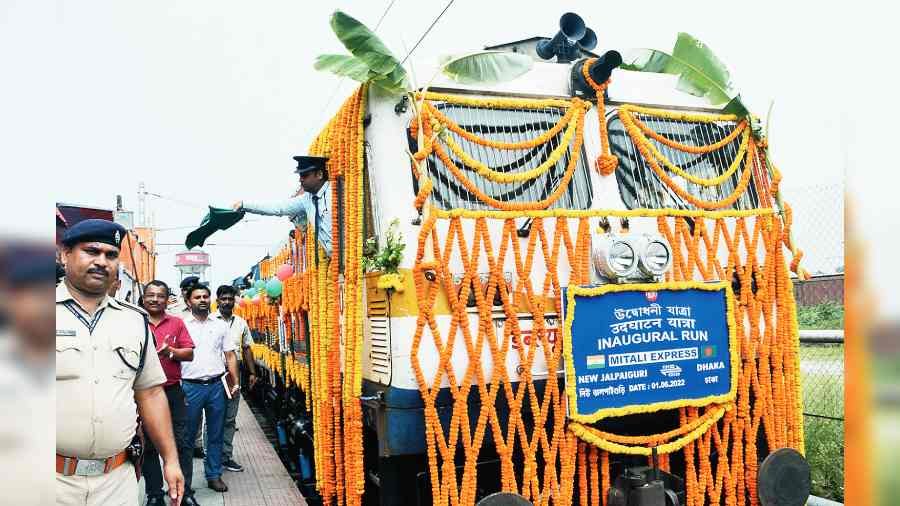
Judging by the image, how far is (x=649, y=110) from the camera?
165 inches

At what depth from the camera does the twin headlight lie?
3.58m

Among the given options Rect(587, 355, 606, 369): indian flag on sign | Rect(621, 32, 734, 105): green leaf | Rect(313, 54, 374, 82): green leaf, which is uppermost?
Rect(621, 32, 734, 105): green leaf

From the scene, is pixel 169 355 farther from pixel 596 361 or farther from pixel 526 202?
pixel 596 361

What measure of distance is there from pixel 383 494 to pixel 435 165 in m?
1.78

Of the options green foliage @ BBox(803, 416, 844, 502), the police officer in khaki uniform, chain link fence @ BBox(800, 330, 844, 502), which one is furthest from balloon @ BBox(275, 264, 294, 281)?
green foliage @ BBox(803, 416, 844, 502)

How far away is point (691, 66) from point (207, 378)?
193 inches

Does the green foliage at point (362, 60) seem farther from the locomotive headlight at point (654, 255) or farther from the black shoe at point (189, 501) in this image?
the black shoe at point (189, 501)

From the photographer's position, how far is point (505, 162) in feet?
12.5

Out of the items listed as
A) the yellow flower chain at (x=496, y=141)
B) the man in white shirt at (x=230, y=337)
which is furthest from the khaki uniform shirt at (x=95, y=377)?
the man in white shirt at (x=230, y=337)

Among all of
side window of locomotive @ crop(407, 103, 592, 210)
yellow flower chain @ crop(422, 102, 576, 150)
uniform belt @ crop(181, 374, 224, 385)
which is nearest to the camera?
yellow flower chain @ crop(422, 102, 576, 150)

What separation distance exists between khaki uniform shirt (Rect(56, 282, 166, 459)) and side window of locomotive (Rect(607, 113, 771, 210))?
2.81 m

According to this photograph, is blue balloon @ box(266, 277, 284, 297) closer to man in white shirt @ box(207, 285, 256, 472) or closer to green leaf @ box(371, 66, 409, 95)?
man in white shirt @ box(207, 285, 256, 472)

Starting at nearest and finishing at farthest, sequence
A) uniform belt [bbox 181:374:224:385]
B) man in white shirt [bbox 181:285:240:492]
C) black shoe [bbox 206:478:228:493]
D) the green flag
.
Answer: the green flag, black shoe [bbox 206:478:228:493], man in white shirt [bbox 181:285:240:492], uniform belt [bbox 181:374:224:385]
